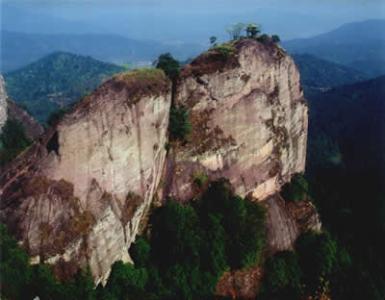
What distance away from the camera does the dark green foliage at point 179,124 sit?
37312 millimetres

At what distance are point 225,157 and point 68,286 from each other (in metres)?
15.0

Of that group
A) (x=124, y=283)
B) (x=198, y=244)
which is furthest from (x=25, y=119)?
(x=124, y=283)

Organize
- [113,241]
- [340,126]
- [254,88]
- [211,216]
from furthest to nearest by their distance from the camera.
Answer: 1. [340,126]
2. [254,88]
3. [211,216]
4. [113,241]

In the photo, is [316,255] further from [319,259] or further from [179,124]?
[179,124]

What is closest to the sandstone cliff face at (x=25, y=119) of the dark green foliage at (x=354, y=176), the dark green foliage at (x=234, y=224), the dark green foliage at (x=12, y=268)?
the dark green foliage at (x=354, y=176)

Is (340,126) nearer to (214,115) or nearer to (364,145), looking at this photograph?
(364,145)

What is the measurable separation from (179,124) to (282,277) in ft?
40.3

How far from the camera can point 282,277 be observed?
38.0 metres

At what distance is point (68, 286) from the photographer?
29.0 meters

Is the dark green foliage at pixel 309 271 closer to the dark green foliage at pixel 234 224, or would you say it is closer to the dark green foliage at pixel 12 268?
the dark green foliage at pixel 234 224

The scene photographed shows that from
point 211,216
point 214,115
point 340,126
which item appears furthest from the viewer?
point 340,126

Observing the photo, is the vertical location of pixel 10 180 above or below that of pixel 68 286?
above

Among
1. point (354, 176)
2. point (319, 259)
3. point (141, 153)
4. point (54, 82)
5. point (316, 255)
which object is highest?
point (141, 153)

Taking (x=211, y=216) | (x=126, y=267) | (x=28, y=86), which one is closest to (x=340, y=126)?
(x=211, y=216)
